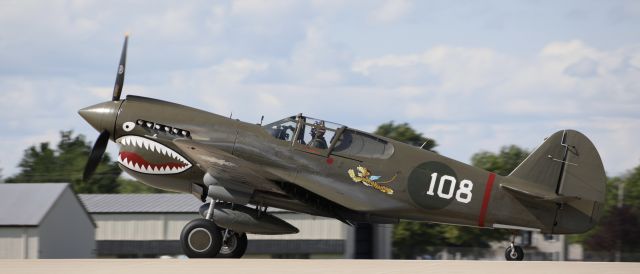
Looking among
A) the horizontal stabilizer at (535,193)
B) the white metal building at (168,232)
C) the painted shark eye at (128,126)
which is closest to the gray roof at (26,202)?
the white metal building at (168,232)

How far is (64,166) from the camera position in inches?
3396

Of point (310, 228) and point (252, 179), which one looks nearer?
point (252, 179)

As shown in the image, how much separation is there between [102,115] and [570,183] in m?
7.64

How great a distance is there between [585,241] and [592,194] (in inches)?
1579

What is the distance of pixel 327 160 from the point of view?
16.0m

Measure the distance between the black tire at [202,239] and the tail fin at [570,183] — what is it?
4607mm

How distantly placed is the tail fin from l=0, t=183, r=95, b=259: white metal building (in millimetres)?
24805

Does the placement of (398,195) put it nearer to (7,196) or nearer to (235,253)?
(235,253)

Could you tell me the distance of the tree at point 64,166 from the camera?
76.8m

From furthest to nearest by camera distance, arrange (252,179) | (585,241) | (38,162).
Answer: (38,162) < (585,241) < (252,179)

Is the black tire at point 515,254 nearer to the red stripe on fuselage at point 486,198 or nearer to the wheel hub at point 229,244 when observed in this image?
the red stripe on fuselage at point 486,198

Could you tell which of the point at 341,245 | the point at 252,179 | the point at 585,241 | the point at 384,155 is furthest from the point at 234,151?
the point at 585,241

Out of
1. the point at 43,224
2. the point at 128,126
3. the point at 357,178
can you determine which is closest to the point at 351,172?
the point at 357,178

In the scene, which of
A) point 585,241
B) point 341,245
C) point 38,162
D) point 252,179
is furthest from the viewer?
point 38,162
